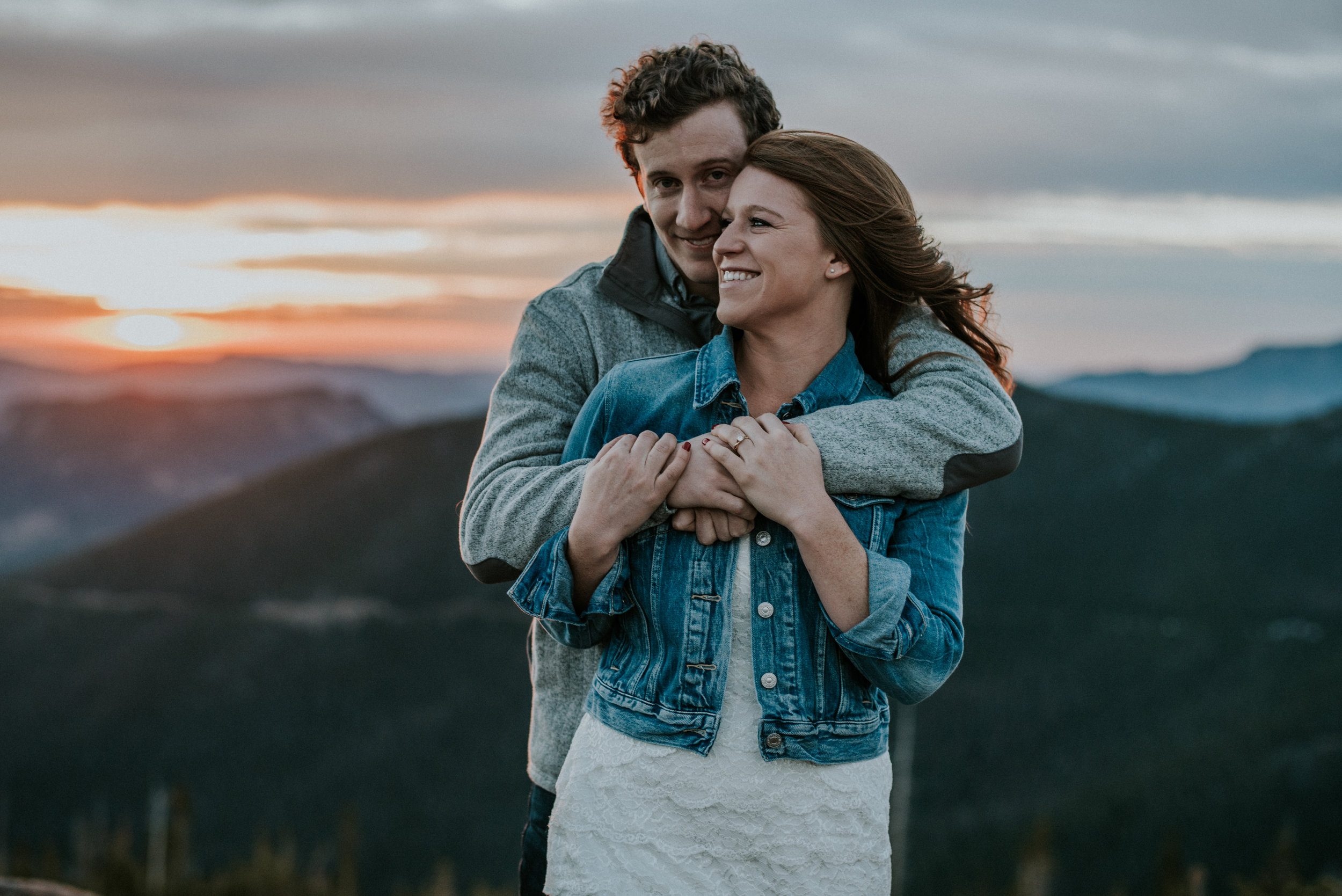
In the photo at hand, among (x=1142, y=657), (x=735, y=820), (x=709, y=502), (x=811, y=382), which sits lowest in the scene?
(x=1142, y=657)

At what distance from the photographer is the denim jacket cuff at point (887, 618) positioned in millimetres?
2234

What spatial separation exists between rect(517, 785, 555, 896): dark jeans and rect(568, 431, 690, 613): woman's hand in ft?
3.40

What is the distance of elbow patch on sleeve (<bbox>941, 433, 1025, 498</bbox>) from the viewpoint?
2.43m

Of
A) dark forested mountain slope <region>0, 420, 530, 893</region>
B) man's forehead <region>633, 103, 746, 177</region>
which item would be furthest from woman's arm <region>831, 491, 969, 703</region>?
dark forested mountain slope <region>0, 420, 530, 893</region>

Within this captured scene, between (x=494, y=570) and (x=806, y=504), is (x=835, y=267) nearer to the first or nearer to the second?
(x=806, y=504)

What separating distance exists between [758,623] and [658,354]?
0.99m

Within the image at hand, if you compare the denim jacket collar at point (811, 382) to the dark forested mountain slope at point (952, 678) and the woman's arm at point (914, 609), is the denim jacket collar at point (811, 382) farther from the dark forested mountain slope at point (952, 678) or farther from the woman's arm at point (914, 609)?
the dark forested mountain slope at point (952, 678)

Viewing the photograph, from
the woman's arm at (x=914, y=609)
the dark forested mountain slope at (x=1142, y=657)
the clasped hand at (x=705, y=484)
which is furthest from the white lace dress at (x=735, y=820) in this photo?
the dark forested mountain slope at (x=1142, y=657)

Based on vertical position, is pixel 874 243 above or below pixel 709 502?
above

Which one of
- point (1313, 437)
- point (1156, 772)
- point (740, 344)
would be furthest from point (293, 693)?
point (740, 344)

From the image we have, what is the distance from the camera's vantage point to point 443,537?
255ft

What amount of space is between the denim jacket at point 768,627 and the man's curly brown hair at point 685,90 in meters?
0.87

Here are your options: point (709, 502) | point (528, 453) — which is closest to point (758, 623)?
point (709, 502)

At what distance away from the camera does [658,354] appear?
3139 millimetres
